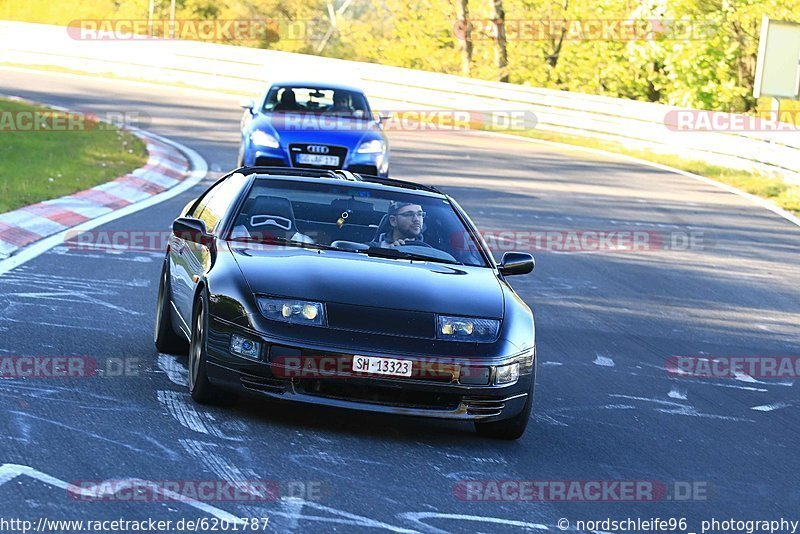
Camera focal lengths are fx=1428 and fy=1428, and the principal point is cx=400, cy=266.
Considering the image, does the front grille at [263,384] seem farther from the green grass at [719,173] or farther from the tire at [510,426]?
the green grass at [719,173]

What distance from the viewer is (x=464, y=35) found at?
2025 inches

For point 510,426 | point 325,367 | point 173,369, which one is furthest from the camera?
point 173,369

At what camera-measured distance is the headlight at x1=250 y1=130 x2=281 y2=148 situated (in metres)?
19.0

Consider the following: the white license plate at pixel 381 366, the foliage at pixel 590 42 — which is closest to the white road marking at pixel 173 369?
the white license plate at pixel 381 366

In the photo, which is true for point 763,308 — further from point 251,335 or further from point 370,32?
point 370,32

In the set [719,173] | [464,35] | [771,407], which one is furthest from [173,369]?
[464,35]

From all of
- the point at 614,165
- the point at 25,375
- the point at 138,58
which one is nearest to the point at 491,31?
the point at 138,58

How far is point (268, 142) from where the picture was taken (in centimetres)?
1902

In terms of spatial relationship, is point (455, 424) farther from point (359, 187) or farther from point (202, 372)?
point (359, 187)

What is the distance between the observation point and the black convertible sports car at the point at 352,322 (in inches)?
278

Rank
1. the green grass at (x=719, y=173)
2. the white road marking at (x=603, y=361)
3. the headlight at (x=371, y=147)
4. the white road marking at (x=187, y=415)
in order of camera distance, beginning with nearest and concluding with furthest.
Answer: the white road marking at (x=187, y=415)
the white road marking at (x=603, y=361)
the headlight at (x=371, y=147)
the green grass at (x=719, y=173)

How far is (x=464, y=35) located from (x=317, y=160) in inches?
1312

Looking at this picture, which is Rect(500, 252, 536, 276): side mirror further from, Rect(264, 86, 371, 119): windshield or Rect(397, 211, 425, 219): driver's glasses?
Rect(264, 86, 371, 119): windshield

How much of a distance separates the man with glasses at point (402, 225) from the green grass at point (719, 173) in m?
15.4
